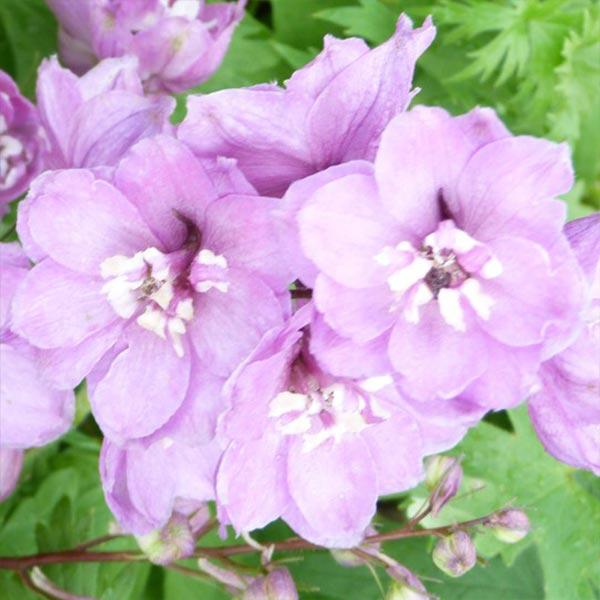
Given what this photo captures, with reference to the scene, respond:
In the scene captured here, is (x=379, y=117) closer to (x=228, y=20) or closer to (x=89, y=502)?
(x=228, y=20)

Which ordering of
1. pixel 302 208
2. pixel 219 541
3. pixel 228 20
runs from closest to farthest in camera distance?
1. pixel 302 208
2. pixel 228 20
3. pixel 219 541

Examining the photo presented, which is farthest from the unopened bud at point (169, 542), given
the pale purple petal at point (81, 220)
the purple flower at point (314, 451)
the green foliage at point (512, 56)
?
the green foliage at point (512, 56)

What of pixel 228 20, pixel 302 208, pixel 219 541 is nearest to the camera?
pixel 302 208

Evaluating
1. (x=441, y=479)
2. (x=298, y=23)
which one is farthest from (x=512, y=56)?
(x=441, y=479)

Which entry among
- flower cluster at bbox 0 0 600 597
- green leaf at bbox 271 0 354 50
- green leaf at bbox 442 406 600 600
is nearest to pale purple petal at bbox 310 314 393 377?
flower cluster at bbox 0 0 600 597

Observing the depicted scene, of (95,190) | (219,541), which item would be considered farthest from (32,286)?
(219,541)

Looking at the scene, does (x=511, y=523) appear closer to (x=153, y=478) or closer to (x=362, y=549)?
(x=362, y=549)
